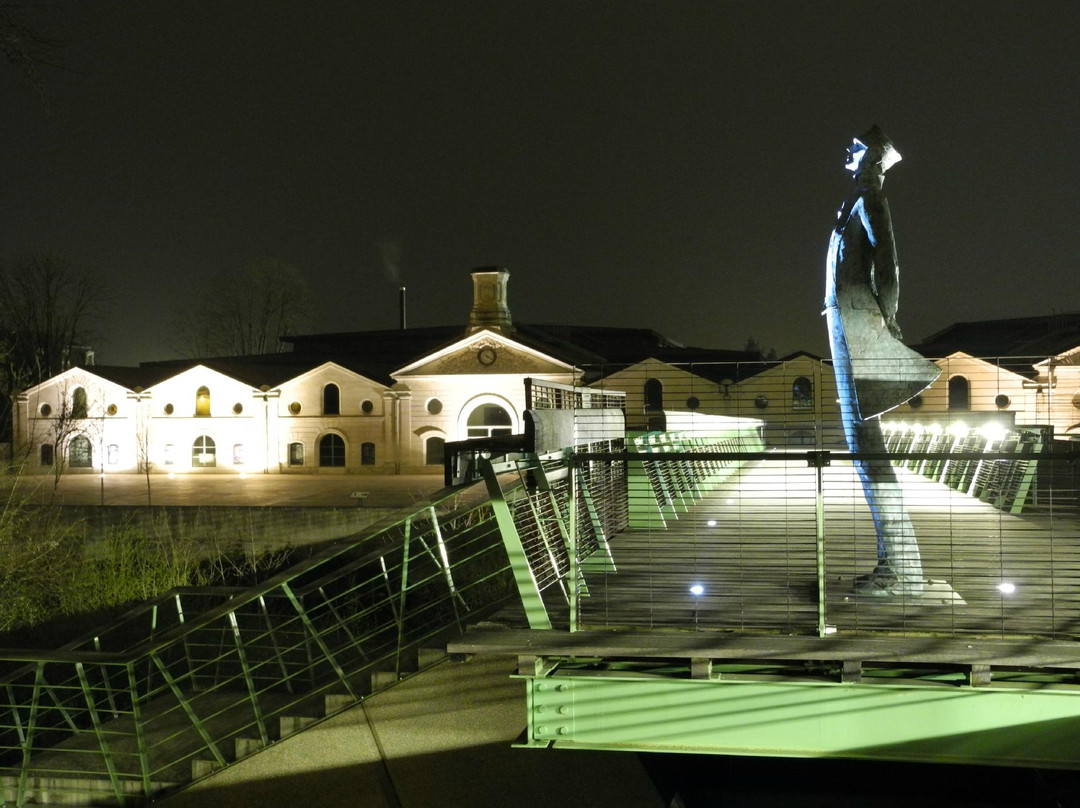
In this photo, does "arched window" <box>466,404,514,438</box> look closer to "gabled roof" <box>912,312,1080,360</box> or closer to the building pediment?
the building pediment

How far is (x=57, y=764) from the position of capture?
7.68 meters

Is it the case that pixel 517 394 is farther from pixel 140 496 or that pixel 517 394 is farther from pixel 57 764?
pixel 57 764

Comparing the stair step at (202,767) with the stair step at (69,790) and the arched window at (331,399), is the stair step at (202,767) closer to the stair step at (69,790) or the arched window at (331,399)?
the stair step at (69,790)

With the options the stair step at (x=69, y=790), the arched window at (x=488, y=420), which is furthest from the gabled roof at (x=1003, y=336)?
the stair step at (x=69, y=790)

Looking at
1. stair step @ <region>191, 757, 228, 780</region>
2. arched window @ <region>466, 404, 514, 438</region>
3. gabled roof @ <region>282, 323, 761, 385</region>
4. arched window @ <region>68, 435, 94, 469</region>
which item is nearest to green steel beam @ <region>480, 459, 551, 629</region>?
stair step @ <region>191, 757, 228, 780</region>

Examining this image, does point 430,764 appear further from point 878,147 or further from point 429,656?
point 878,147

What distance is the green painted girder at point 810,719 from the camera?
5.44 meters

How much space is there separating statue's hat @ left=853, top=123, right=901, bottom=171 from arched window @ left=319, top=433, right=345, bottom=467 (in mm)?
41932

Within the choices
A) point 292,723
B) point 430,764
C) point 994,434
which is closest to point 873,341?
point 430,764

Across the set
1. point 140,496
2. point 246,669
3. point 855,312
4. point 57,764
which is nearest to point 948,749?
point 855,312

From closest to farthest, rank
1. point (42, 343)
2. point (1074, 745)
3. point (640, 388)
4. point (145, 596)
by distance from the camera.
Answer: point (1074, 745), point (145, 596), point (640, 388), point (42, 343)

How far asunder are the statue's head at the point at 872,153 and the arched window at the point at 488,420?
38909mm

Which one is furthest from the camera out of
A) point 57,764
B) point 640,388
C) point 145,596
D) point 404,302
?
point 404,302

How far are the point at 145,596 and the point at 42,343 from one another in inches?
1764
